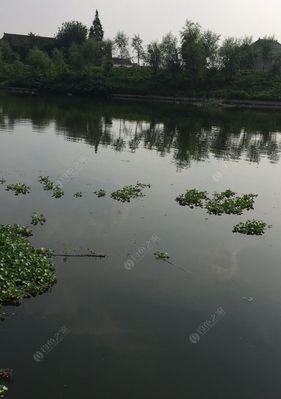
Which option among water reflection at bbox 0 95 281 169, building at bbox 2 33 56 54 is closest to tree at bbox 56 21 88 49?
building at bbox 2 33 56 54

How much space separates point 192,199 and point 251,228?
19.7ft

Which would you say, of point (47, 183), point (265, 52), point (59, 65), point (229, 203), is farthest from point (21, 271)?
point (265, 52)

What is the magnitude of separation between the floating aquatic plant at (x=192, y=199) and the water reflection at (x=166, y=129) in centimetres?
1063

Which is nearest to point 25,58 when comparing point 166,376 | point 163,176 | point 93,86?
point 93,86

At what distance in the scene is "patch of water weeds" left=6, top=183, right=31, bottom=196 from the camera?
1219 inches

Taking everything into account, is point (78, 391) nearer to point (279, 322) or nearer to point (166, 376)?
point (166, 376)

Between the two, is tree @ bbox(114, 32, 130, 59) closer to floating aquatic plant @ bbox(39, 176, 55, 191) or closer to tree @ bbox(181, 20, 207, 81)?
tree @ bbox(181, 20, 207, 81)

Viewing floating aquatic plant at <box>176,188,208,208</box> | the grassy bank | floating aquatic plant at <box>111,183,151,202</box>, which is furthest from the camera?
the grassy bank

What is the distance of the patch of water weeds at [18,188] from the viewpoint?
102ft

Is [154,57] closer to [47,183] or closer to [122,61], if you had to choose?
[122,61]

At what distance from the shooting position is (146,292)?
18891 mm

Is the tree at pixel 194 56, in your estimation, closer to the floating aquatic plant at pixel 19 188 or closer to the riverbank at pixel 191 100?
the riverbank at pixel 191 100

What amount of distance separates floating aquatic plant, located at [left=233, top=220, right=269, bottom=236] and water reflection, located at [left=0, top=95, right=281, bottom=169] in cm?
1662

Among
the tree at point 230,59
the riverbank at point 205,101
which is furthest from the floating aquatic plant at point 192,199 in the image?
the tree at point 230,59
